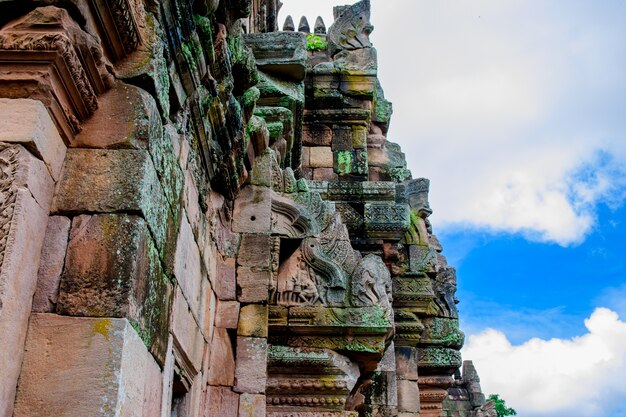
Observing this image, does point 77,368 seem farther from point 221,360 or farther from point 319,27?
point 319,27


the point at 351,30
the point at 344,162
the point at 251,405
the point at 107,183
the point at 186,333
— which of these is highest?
the point at 351,30

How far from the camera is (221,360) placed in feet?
18.5

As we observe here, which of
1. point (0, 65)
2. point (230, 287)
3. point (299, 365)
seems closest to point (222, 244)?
point (230, 287)

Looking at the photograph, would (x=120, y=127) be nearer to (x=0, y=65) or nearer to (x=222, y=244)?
(x=0, y=65)

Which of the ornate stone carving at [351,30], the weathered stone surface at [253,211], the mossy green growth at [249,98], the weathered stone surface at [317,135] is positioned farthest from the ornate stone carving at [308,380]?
the ornate stone carving at [351,30]

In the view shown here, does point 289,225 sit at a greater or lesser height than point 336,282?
greater

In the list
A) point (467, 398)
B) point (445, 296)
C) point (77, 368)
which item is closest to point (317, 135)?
point (445, 296)

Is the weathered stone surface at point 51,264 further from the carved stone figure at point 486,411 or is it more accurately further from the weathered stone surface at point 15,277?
the carved stone figure at point 486,411

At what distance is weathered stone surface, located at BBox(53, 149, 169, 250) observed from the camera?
3.11 m

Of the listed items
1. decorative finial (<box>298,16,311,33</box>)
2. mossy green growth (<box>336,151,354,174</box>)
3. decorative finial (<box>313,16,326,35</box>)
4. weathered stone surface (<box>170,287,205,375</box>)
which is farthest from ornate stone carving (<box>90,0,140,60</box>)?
decorative finial (<box>298,16,311,33</box>)

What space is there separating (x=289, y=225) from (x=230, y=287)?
2.79ft

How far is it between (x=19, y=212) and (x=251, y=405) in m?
3.18

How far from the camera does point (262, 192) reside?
20.9ft

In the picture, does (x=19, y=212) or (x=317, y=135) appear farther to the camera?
(x=317, y=135)
